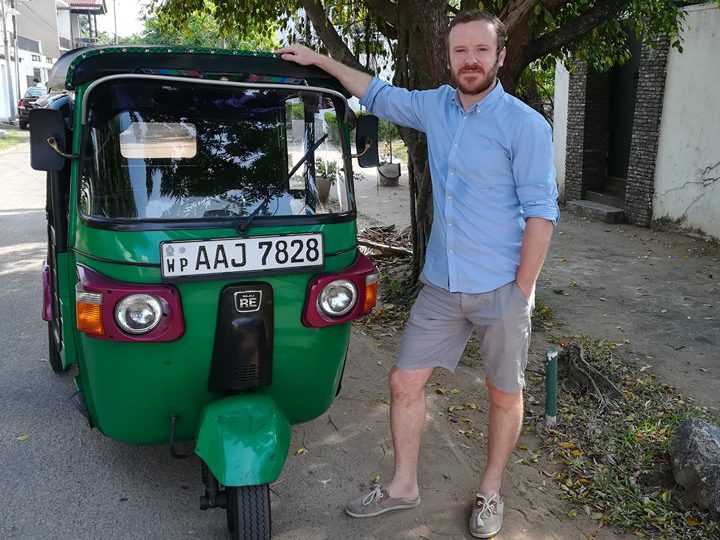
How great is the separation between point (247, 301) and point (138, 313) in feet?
1.46

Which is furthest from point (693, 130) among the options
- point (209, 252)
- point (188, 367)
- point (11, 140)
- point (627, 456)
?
point (11, 140)

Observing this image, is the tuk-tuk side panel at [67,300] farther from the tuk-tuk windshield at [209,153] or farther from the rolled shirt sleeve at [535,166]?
the rolled shirt sleeve at [535,166]

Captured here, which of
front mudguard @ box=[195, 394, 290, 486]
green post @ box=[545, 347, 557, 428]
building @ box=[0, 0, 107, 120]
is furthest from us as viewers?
building @ box=[0, 0, 107, 120]

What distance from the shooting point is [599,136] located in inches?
489

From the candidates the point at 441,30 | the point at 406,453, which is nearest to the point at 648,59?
the point at 441,30

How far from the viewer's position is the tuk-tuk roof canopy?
9.47 feet

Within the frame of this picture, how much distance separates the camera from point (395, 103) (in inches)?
130

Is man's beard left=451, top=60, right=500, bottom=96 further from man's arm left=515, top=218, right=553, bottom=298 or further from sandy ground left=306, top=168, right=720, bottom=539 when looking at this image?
sandy ground left=306, top=168, right=720, bottom=539

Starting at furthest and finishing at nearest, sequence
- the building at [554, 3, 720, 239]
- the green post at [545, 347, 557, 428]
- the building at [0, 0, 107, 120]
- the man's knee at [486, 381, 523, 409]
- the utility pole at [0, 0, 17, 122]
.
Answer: the building at [0, 0, 107, 120] → the utility pole at [0, 0, 17, 122] → the building at [554, 3, 720, 239] → the green post at [545, 347, 557, 428] → the man's knee at [486, 381, 523, 409]

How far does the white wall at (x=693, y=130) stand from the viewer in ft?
30.8

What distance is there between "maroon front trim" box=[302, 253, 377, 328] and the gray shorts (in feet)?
0.89

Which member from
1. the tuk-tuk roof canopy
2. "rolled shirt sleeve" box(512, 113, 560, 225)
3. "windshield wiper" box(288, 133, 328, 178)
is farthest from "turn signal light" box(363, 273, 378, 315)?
the tuk-tuk roof canopy

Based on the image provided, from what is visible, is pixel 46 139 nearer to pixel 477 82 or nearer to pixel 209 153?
pixel 209 153

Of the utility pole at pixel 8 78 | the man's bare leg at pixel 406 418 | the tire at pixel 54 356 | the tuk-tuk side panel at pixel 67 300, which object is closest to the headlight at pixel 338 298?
the man's bare leg at pixel 406 418
